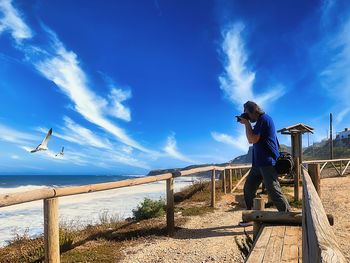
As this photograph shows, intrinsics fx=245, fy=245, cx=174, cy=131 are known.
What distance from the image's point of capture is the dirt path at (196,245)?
3.68 meters

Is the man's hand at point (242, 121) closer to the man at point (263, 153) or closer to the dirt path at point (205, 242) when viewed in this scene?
the man at point (263, 153)

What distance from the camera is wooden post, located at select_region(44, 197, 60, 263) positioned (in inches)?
106

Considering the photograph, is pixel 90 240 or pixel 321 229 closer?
pixel 321 229

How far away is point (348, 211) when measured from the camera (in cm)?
632

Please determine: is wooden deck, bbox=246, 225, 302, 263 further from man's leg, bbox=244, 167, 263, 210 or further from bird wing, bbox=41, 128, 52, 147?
bird wing, bbox=41, 128, 52, 147

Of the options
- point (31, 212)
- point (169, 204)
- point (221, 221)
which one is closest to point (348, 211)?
point (221, 221)

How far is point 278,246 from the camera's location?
6.75ft

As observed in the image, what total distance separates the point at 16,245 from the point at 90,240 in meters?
1.32

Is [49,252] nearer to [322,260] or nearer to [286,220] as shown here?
[286,220]

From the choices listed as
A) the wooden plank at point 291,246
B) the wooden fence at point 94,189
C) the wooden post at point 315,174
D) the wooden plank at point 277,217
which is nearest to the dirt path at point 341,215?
the wooden post at point 315,174

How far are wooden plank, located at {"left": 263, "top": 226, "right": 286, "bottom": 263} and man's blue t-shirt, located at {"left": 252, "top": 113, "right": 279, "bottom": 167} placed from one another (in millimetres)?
1411

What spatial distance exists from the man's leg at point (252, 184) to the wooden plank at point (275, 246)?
154cm

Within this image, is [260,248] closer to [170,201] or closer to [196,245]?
[196,245]

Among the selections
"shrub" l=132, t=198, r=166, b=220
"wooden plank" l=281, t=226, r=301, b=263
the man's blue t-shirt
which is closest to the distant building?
"shrub" l=132, t=198, r=166, b=220
